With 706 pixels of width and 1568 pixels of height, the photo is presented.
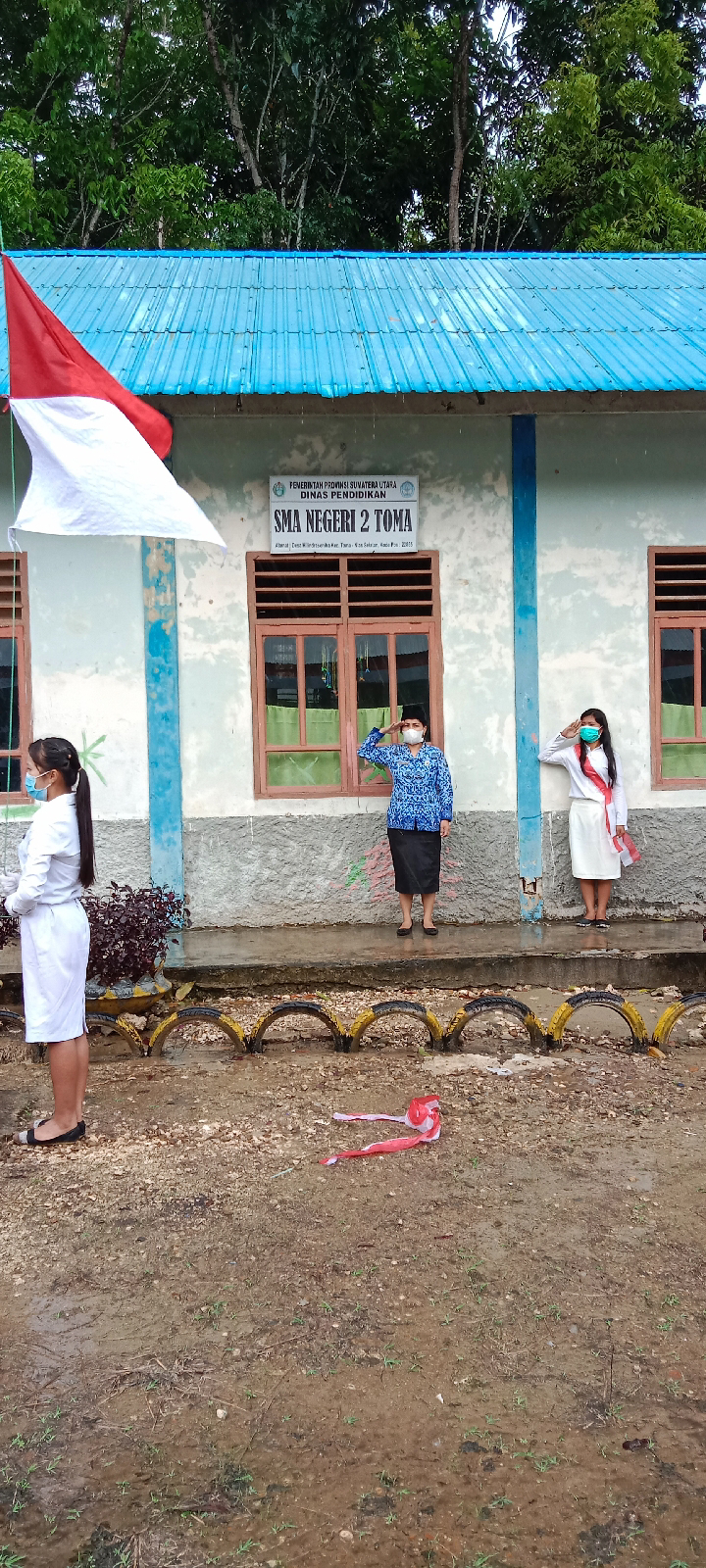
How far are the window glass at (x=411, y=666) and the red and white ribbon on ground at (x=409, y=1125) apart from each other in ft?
12.4

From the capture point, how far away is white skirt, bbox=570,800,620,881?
8070 mm

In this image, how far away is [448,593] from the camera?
8242mm

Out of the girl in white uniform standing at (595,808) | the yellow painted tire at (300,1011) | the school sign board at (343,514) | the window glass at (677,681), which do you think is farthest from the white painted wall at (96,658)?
the window glass at (677,681)

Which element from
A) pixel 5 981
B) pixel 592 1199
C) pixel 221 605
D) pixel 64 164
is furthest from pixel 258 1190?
pixel 64 164

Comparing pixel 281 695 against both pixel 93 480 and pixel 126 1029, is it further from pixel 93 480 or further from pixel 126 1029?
pixel 93 480

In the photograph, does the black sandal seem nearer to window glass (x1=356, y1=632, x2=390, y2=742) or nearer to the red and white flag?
the red and white flag

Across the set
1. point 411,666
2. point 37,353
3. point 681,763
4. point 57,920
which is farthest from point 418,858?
point 37,353

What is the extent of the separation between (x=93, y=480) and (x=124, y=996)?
2.73 m

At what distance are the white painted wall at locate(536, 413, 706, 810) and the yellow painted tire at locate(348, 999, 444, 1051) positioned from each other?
293 cm

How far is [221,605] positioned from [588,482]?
2766 mm

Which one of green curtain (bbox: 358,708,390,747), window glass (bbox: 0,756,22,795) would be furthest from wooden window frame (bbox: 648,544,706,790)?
window glass (bbox: 0,756,22,795)

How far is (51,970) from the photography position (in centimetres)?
461

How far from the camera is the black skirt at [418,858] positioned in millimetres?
7754

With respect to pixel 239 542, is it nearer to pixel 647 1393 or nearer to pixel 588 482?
pixel 588 482
